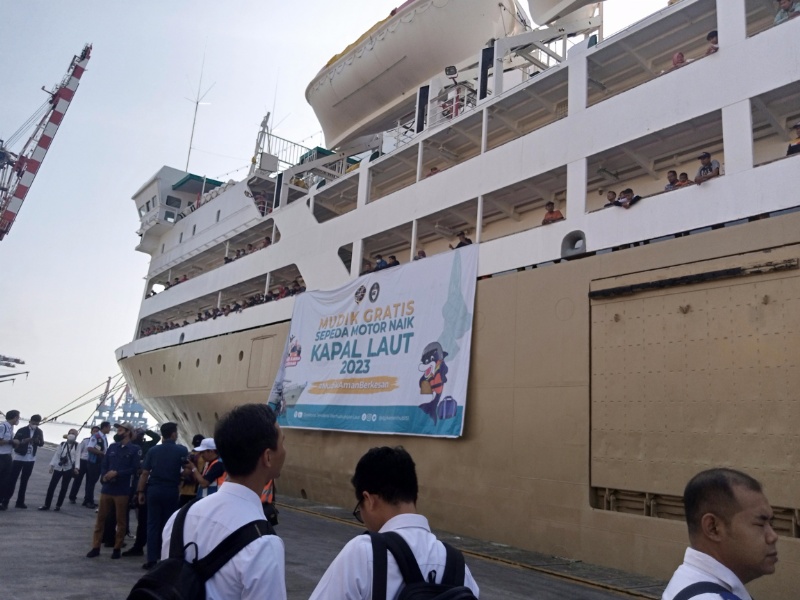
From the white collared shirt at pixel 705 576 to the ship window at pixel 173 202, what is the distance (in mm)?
26688

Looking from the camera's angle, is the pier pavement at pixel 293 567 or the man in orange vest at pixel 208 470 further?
the man in orange vest at pixel 208 470

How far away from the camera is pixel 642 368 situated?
26.4 feet

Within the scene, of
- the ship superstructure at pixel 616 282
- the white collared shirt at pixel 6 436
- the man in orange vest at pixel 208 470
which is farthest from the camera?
the white collared shirt at pixel 6 436

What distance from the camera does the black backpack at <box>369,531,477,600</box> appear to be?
67.1 inches

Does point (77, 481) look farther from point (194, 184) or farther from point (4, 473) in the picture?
A: point (194, 184)

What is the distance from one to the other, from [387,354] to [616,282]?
186 inches

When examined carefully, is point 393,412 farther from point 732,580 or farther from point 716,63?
point 732,580

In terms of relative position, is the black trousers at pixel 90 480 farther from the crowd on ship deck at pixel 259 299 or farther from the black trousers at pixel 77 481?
the crowd on ship deck at pixel 259 299

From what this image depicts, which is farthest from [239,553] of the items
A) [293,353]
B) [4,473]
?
[293,353]

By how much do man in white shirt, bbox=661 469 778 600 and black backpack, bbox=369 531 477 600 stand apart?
59cm

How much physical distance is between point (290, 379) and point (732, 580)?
1310 cm

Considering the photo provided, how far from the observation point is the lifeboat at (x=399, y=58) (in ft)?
49.6

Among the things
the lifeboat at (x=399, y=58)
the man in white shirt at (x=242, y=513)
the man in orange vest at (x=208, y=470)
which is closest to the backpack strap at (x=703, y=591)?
the man in white shirt at (x=242, y=513)

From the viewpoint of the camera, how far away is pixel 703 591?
172cm
